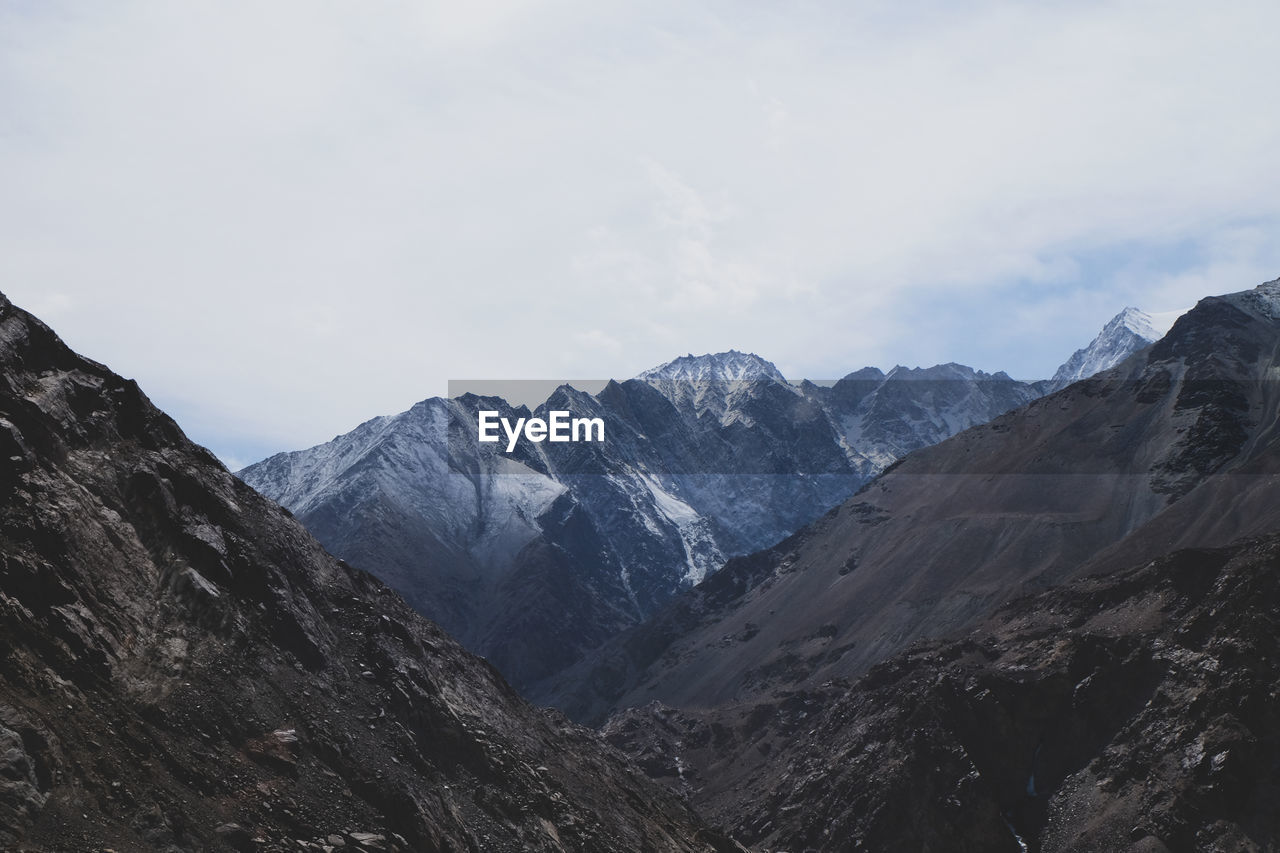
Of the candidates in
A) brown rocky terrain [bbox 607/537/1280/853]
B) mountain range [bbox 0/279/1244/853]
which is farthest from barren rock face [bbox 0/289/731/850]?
brown rocky terrain [bbox 607/537/1280/853]

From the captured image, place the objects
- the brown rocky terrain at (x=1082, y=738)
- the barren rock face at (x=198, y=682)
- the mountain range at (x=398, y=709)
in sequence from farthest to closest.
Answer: the brown rocky terrain at (x=1082, y=738) → the mountain range at (x=398, y=709) → the barren rock face at (x=198, y=682)

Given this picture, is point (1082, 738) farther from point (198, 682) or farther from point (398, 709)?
point (198, 682)

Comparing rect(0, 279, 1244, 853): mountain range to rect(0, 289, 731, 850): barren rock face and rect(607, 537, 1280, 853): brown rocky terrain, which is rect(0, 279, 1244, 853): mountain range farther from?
rect(607, 537, 1280, 853): brown rocky terrain

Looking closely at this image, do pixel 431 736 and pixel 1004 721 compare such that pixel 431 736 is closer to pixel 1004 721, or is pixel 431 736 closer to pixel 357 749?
pixel 357 749

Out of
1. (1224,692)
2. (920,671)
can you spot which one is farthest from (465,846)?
(920,671)

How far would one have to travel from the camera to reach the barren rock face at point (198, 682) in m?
54.1

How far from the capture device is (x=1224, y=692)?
127250mm

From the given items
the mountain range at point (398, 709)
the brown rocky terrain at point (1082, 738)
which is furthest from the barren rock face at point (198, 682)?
the brown rocky terrain at point (1082, 738)

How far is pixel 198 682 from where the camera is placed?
66438 millimetres

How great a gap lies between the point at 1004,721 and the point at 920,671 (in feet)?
96.1

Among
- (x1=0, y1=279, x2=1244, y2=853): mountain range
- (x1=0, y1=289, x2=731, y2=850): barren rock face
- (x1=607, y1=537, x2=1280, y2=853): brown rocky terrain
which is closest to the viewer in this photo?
(x1=0, y1=289, x2=731, y2=850): barren rock face

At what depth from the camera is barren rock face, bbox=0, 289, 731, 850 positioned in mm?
54062

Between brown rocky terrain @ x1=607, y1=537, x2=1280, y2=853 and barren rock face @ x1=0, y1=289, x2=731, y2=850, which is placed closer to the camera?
barren rock face @ x1=0, y1=289, x2=731, y2=850

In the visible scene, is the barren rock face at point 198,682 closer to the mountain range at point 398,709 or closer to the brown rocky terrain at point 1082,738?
the mountain range at point 398,709
